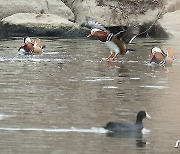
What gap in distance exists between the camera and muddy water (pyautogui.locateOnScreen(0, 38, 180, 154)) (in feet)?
27.8

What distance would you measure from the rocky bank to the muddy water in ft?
39.8

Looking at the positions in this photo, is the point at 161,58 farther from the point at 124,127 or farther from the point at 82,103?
the point at 124,127

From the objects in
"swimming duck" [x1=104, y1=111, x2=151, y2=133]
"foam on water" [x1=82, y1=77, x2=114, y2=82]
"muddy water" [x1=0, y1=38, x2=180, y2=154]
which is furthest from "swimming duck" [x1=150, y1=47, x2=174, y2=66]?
"swimming duck" [x1=104, y1=111, x2=151, y2=133]

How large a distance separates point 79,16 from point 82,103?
75.9ft

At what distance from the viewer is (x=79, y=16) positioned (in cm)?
3431

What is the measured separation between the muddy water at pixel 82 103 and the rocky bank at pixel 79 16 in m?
12.1

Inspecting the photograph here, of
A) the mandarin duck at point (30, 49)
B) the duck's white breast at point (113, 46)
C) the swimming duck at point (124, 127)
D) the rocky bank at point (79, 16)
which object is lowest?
the swimming duck at point (124, 127)

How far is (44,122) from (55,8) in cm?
2499

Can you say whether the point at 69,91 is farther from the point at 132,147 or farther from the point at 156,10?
the point at 156,10

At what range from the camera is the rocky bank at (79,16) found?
3164cm

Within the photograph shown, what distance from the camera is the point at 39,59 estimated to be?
19.2 m

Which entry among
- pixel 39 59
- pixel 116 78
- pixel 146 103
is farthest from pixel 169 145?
pixel 39 59

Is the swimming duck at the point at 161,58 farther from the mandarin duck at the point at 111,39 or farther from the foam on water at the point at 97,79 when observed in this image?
the foam on water at the point at 97,79

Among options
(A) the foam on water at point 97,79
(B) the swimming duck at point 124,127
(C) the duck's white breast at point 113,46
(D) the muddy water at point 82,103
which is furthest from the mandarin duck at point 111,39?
(B) the swimming duck at point 124,127
